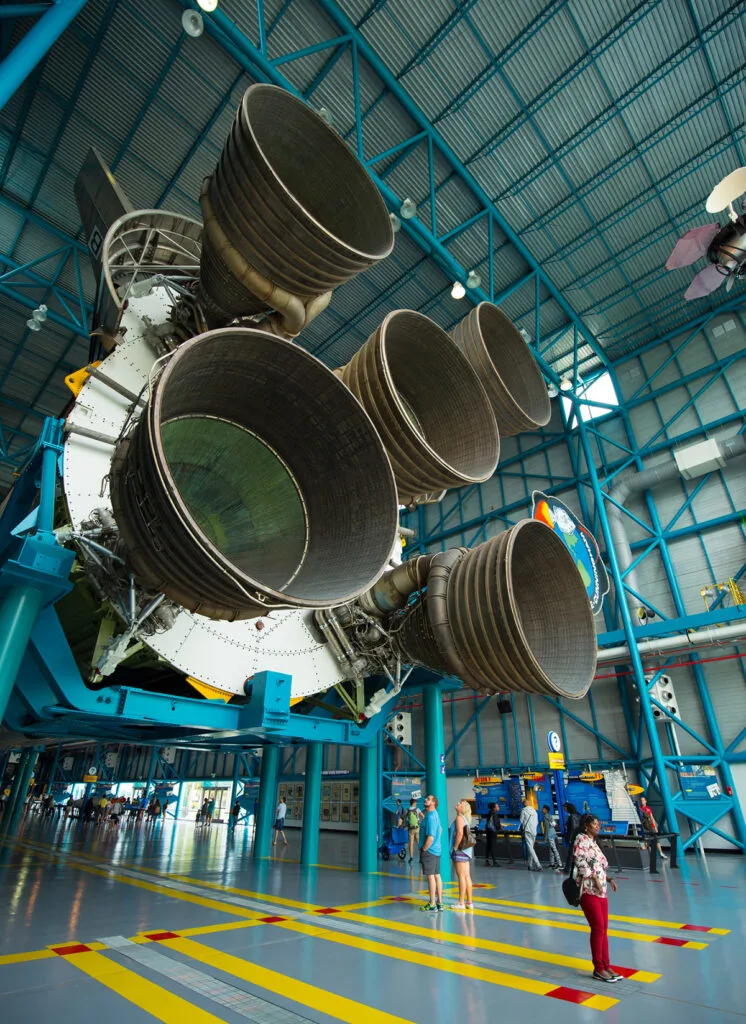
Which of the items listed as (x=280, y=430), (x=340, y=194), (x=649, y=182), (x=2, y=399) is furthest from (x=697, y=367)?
(x=2, y=399)

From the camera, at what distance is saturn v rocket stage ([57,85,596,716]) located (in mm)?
4762

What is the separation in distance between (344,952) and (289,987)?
112 cm

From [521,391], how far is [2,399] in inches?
806

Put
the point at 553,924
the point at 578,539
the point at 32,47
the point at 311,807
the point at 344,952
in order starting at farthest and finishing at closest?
the point at 311,807, the point at 578,539, the point at 553,924, the point at 32,47, the point at 344,952

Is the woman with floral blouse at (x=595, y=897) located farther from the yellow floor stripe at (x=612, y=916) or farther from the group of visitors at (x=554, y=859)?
the yellow floor stripe at (x=612, y=916)

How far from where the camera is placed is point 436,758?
9.27m

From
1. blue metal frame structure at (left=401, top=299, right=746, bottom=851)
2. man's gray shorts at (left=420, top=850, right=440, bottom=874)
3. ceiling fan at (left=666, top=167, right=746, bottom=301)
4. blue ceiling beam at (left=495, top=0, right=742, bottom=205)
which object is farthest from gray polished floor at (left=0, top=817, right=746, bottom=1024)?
blue ceiling beam at (left=495, top=0, right=742, bottom=205)

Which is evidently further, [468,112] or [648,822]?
[468,112]

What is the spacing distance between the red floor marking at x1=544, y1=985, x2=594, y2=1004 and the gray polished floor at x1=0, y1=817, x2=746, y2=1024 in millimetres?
21

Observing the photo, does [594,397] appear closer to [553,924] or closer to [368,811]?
[368,811]


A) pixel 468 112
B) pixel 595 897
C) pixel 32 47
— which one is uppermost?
pixel 468 112

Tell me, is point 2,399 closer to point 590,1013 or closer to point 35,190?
point 35,190

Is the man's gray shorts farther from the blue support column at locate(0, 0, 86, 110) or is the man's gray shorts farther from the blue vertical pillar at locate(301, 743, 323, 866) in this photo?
the blue support column at locate(0, 0, 86, 110)

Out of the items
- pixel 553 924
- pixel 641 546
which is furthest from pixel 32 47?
pixel 641 546
